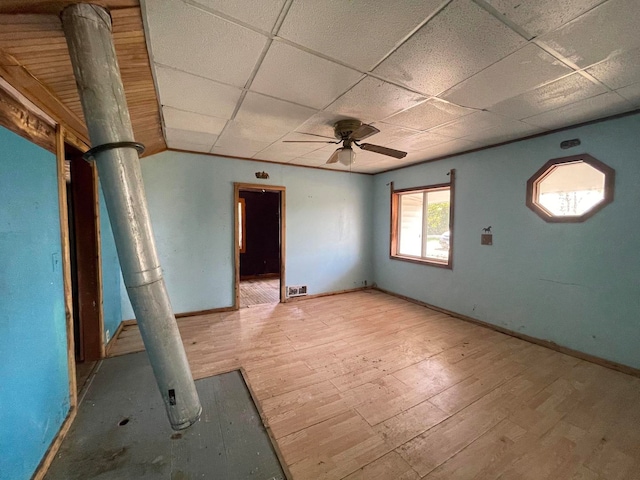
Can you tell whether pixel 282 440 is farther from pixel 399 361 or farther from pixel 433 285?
pixel 433 285

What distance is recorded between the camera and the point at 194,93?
76.4 inches

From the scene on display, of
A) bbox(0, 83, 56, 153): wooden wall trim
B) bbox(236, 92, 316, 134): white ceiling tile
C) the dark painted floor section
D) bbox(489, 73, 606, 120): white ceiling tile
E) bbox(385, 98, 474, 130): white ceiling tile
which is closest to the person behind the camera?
bbox(0, 83, 56, 153): wooden wall trim

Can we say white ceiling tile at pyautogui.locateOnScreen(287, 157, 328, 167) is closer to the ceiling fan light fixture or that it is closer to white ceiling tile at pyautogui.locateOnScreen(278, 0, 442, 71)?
the ceiling fan light fixture

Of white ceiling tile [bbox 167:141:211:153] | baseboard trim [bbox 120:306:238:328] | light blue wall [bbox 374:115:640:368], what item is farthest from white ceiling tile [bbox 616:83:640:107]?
baseboard trim [bbox 120:306:238:328]

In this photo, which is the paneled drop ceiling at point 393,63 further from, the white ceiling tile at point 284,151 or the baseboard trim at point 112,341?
the baseboard trim at point 112,341

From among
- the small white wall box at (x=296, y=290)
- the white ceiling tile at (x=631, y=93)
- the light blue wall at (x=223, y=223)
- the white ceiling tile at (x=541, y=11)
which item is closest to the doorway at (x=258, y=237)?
the small white wall box at (x=296, y=290)

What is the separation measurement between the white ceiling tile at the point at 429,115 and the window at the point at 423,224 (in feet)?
5.06

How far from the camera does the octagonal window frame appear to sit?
245 cm

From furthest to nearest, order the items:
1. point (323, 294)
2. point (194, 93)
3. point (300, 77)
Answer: point (323, 294), point (194, 93), point (300, 77)

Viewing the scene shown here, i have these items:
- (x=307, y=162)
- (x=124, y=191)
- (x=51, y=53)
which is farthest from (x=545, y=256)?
(x=51, y=53)

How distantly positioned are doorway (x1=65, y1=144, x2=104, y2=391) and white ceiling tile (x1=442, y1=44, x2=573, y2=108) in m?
3.50

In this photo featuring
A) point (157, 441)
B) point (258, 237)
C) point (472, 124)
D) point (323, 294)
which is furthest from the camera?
point (258, 237)

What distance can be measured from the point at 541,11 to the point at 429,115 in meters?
1.19

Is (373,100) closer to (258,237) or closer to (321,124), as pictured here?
(321,124)
